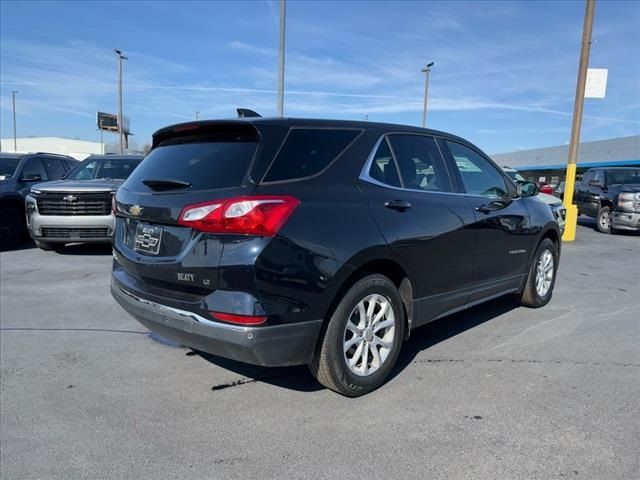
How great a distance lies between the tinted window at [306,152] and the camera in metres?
2.97

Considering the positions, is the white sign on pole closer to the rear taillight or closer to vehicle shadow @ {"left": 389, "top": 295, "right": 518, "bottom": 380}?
vehicle shadow @ {"left": 389, "top": 295, "right": 518, "bottom": 380}

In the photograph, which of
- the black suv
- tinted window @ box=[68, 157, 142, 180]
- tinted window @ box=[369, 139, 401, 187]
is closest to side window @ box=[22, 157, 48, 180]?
tinted window @ box=[68, 157, 142, 180]

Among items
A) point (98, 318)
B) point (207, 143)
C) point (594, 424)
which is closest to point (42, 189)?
point (98, 318)

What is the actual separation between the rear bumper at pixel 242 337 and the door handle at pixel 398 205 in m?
0.99

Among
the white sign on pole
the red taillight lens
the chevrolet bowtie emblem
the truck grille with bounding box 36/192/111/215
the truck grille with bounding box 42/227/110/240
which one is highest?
the white sign on pole

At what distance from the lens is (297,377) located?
12.1 ft

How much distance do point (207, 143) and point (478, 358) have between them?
2.76 meters

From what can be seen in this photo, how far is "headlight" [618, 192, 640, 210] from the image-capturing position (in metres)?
12.6

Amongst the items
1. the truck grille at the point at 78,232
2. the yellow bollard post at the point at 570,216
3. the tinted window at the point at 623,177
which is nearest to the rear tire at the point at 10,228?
the truck grille at the point at 78,232

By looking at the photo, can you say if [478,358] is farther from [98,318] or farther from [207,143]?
[98,318]

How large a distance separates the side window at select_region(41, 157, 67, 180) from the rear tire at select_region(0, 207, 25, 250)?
1.24 metres

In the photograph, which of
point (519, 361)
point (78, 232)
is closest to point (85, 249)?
point (78, 232)

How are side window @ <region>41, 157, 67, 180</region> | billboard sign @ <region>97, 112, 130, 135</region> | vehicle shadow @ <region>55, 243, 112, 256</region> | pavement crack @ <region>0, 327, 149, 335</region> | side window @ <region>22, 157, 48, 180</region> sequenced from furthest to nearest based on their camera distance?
billboard sign @ <region>97, 112, 130, 135</region> < side window @ <region>41, 157, 67, 180</region> < side window @ <region>22, 157, 48, 180</region> < vehicle shadow @ <region>55, 243, 112, 256</region> < pavement crack @ <region>0, 327, 149, 335</region>

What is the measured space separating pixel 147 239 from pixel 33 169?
843 centimetres
